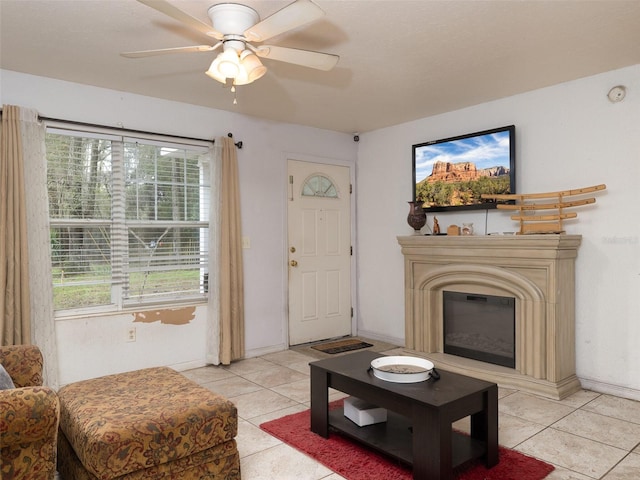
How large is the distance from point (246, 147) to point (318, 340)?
2.28 m

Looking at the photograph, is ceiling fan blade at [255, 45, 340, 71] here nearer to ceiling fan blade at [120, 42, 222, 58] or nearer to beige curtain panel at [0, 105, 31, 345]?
ceiling fan blade at [120, 42, 222, 58]

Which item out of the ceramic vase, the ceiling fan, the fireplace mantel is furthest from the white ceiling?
the fireplace mantel

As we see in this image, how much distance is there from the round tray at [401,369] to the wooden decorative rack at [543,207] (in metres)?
1.76

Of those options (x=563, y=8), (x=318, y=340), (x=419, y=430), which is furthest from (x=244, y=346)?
(x=563, y=8)

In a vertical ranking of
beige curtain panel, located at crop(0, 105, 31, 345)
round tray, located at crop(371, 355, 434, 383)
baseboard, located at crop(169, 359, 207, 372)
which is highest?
beige curtain panel, located at crop(0, 105, 31, 345)

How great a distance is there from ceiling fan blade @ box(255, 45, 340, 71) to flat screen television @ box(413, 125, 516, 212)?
2167 millimetres

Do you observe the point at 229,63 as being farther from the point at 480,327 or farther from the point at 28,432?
the point at 480,327

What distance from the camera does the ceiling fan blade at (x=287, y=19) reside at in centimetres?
198

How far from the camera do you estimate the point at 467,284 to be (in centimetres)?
411

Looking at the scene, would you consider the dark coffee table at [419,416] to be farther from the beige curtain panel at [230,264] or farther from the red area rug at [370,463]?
the beige curtain panel at [230,264]

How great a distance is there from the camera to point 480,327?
4055 mm

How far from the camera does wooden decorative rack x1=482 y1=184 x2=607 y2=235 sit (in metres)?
3.52

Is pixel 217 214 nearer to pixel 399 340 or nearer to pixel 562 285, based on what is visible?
pixel 399 340

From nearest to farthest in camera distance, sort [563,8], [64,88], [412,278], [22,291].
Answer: [563,8], [22,291], [64,88], [412,278]
